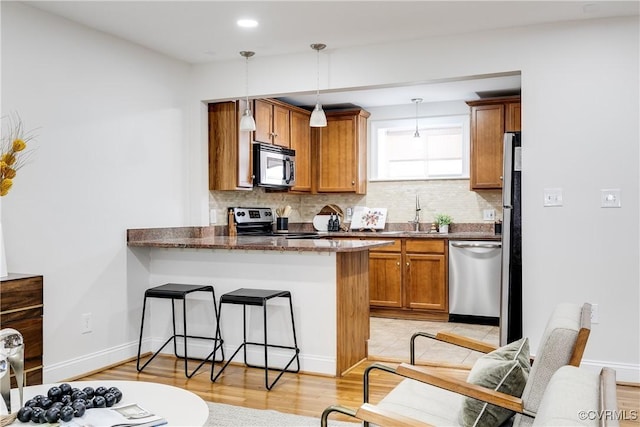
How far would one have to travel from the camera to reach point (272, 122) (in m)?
5.71

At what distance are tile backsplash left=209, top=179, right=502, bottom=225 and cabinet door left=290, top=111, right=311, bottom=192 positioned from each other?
0.32m

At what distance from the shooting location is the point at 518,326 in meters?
3.84

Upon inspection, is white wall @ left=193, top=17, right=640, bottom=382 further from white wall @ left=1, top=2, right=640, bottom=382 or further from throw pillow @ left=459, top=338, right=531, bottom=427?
throw pillow @ left=459, top=338, right=531, bottom=427

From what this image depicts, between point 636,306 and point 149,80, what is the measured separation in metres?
3.87

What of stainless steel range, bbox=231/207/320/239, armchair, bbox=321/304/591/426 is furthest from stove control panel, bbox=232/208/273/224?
armchair, bbox=321/304/591/426

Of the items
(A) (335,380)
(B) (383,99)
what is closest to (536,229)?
(A) (335,380)

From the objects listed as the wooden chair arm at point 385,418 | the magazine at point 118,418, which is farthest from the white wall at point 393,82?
the wooden chair arm at point 385,418

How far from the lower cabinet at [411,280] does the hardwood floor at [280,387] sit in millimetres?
1735

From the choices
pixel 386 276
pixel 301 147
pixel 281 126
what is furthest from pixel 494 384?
pixel 301 147

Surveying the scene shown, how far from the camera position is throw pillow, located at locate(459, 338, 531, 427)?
175 cm

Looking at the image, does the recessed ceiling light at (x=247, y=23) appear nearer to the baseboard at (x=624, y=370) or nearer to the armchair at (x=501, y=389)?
the armchair at (x=501, y=389)

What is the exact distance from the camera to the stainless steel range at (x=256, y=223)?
18.4 ft

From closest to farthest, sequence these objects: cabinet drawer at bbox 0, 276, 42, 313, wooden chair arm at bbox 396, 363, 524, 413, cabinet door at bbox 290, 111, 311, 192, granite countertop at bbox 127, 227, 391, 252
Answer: wooden chair arm at bbox 396, 363, 524, 413 < cabinet drawer at bbox 0, 276, 42, 313 < granite countertop at bbox 127, 227, 391, 252 < cabinet door at bbox 290, 111, 311, 192

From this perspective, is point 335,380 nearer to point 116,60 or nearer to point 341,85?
point 341,85
